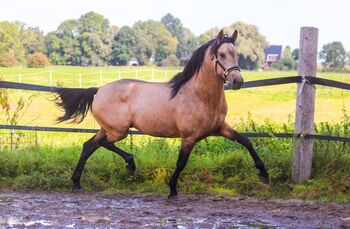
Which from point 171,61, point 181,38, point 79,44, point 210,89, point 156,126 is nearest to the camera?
point 210,89

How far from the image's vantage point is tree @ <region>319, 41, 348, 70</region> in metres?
47.7

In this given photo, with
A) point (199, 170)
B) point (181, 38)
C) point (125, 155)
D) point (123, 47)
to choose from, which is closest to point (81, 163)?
point (125, 155)

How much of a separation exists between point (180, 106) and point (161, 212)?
1.30 meters

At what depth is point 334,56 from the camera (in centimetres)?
4984

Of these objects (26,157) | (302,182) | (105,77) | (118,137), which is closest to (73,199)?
(118,137)

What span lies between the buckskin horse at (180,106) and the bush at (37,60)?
30.7 meters

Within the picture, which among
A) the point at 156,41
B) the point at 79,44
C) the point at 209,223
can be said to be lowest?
the point at 209,223

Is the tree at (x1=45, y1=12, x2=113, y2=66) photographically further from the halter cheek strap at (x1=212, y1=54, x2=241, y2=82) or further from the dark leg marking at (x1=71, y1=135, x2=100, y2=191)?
the halter cheek strap at (x1=212, y1=54, x2=241, y2=82)

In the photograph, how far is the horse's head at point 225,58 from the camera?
558 centimetres

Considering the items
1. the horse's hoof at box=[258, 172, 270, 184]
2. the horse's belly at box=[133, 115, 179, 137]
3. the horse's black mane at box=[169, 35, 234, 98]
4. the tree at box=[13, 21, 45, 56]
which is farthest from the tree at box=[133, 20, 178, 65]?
the horse's hoof at box=[258, 172, 270, 184]

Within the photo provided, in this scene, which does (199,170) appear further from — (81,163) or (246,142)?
(81,163)

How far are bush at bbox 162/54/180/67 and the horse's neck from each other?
130ft

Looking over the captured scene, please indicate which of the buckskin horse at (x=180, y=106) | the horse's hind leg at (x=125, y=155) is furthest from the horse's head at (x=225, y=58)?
the horse's hind leg at (x=125, y=155)

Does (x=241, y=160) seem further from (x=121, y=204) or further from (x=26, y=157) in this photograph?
(x=26, y=157)
